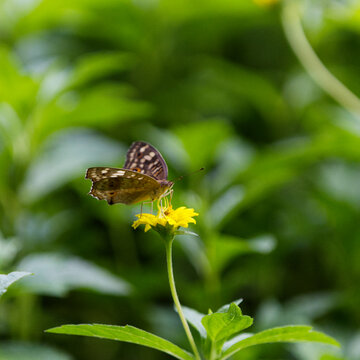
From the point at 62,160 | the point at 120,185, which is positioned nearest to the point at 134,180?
the point at 120,185

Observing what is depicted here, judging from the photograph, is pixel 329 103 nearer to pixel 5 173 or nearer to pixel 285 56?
pixel 285 56

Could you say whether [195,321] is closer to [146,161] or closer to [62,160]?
[146,161]

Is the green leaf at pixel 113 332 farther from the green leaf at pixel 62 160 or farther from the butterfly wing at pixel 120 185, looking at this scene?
the green leaf at pixel 62 160

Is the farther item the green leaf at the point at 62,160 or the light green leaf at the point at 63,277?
the green leaf at the point at 62,160

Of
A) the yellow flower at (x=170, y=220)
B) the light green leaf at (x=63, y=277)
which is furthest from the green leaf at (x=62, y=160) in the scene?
the yellow flower at (x=170, y=220)

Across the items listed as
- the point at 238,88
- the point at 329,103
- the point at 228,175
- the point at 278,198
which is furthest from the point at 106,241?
the point at 329,103

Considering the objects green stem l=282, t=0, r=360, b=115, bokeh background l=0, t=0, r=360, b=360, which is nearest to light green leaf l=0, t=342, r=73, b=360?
bokeh background l=0, t=0, r=360, b=360
